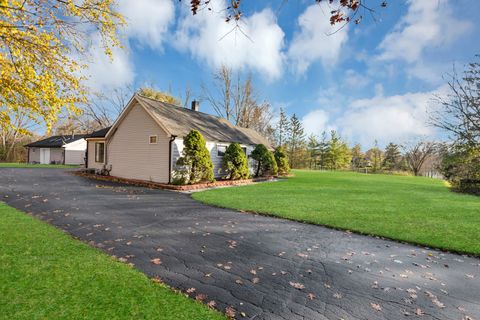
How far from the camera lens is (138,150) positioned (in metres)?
15.5

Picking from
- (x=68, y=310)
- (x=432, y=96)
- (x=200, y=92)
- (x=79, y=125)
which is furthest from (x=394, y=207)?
(x=79, y=125)

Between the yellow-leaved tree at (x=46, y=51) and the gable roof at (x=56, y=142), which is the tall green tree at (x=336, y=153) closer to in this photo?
the gable roof at (x=56, y=142)

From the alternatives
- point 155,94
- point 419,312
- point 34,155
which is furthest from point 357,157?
point 34,155

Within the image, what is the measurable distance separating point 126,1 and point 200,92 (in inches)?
1313

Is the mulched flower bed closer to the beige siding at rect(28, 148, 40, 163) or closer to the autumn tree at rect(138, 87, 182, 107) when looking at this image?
the autumn tree at rect(138, 87, 182, 107)

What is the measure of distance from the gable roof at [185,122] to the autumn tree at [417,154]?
1523 inches

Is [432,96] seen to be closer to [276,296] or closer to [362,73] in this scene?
[362,73]

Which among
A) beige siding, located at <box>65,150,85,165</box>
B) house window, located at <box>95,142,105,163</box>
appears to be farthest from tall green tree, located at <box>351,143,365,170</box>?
beige siding, located at <box>65,150,85,165</box>

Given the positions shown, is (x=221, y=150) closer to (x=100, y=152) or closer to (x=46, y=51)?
(x=100, y=152)

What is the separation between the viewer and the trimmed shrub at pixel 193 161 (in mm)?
13589

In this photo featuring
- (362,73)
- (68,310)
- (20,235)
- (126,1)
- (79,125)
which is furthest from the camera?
(79,125)

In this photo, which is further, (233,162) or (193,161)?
(233,162)

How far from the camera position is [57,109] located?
505cm

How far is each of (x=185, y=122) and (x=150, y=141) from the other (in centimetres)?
274
